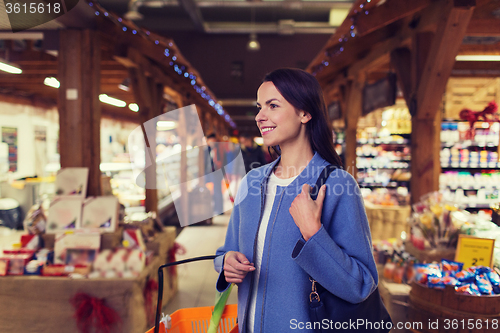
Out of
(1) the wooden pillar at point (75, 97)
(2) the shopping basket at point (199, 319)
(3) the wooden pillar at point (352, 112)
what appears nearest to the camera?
(2) the shopping basket at point (199, 319)

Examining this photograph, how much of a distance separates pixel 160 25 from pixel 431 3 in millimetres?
12303

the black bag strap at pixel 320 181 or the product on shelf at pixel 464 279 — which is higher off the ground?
the black bag strap at pixel 320 181

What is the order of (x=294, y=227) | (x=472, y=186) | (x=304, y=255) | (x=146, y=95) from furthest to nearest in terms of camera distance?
1. (x=472, y=186)
2. (x=146, y=95)
3. (x=294, y=227)
4. (x=304, y=255)

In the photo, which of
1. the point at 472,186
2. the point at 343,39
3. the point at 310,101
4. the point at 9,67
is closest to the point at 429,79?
the point at 343,39

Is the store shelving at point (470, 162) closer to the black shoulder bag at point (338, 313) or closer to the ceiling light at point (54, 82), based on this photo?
the black shoulder bag at point (338, 313)

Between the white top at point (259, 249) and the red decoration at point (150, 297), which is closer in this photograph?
the white top at point (259, 249)

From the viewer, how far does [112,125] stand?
22.3 ft

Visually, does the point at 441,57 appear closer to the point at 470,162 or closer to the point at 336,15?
the point at 470,162

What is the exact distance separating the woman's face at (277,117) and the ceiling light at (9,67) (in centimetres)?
459

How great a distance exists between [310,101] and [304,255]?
1.61 feet

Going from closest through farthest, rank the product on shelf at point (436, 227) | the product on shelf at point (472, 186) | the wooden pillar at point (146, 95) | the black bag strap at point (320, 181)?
the black bag strap at point (320, 181) < the product on shelf at point (436, 227) < the wooden pillar at point (146, 95) < the product on shelf at point (472, 186)

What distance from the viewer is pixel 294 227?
3.35 feet

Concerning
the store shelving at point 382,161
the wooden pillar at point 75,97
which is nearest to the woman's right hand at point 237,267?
the wooden pillar at point 75,97

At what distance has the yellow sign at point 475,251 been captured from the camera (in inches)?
93.4
